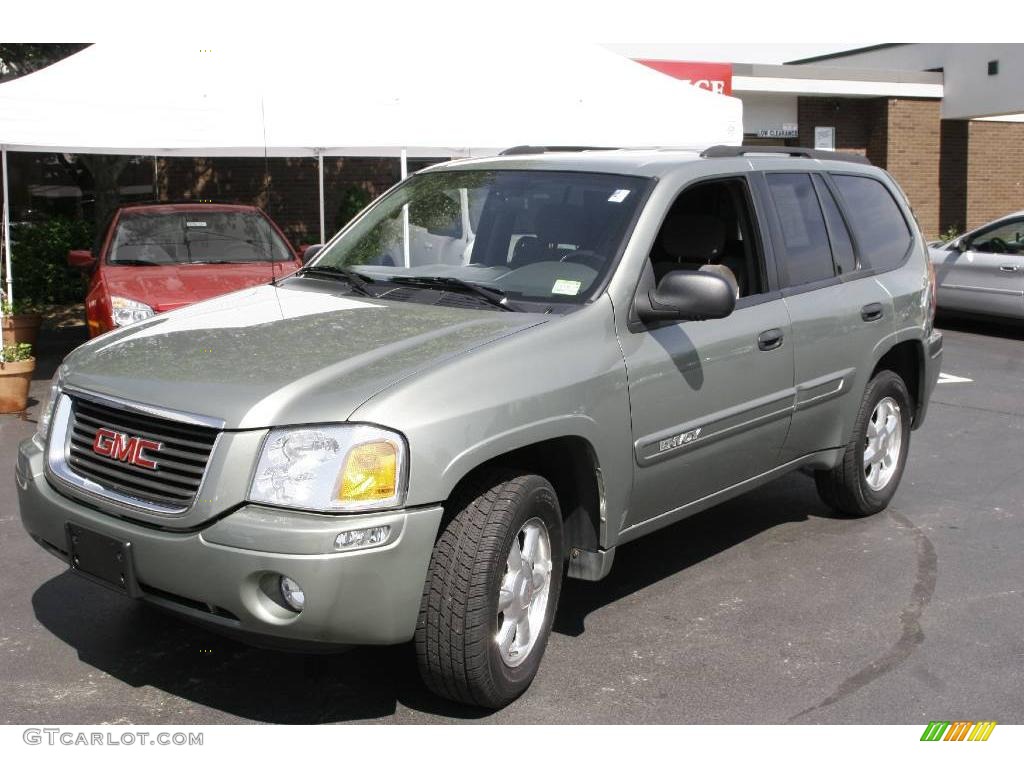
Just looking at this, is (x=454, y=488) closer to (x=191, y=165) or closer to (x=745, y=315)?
(x=745, y=315)

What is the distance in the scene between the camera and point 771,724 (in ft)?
12.7

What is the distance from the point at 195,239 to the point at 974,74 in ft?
59.8

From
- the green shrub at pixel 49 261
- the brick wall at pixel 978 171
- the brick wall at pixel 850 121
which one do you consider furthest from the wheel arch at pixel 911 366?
A: the brick wall at pixel 978 171

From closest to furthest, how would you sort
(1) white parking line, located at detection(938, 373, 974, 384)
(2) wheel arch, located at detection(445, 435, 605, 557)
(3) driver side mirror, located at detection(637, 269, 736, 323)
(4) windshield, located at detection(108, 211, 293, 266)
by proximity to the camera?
(2) wheel arch, located at detection(445, 435, 605, 557) < (3) driver side mirror, located at detection(637, 269, 736, 323) < (4) windshield, located at detection(108, 211, 293, 266) < (1) white parking line, located at detection(938, 373, 974, 384)

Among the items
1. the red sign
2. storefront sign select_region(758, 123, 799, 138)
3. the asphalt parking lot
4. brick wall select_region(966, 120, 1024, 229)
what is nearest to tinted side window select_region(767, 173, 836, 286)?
the asphalt parking lot

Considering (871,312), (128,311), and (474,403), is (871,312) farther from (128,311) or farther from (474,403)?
(128,311)

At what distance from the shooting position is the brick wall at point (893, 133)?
74.7ft

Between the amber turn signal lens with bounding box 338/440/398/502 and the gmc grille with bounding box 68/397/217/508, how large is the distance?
1.42ft

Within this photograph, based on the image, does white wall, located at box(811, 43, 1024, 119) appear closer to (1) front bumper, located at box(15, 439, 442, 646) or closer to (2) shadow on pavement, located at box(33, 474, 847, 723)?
(2) shadow on pavement, located at box(33, 474, 847, 723)

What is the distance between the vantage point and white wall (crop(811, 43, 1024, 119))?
21875 millimetres

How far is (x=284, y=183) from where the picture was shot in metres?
17.5

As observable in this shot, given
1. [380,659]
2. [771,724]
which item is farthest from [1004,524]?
[380,659]

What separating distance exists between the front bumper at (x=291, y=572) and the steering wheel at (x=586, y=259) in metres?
1.37
